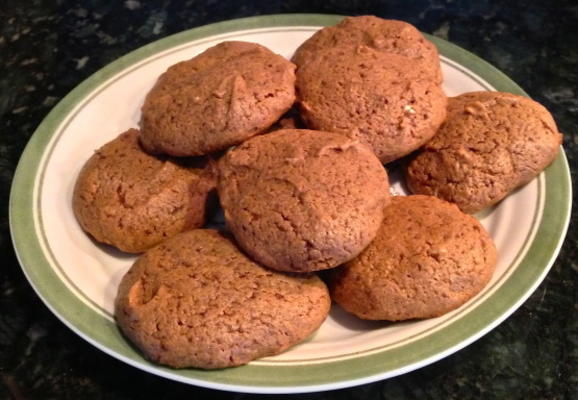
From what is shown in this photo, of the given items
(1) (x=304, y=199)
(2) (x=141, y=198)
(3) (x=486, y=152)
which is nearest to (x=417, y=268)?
(1) (x=304, y=199)

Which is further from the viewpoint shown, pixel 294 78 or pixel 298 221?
pixel 294 78

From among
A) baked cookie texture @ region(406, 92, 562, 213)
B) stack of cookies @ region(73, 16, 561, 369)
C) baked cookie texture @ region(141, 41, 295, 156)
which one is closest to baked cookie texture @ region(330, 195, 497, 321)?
stack of cookies @ region(73, 16, 561, 369)

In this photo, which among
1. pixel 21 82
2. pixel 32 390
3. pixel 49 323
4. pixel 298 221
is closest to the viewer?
pixel 298 221

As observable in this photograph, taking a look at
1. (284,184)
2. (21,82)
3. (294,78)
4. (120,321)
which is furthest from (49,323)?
(21,82)

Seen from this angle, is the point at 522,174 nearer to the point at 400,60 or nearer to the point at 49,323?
the point at 400,60

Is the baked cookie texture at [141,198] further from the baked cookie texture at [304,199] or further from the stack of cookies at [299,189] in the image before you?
the baked cookie texture at [304,199]

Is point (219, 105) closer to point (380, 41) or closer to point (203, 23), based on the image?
point (380, 41)
